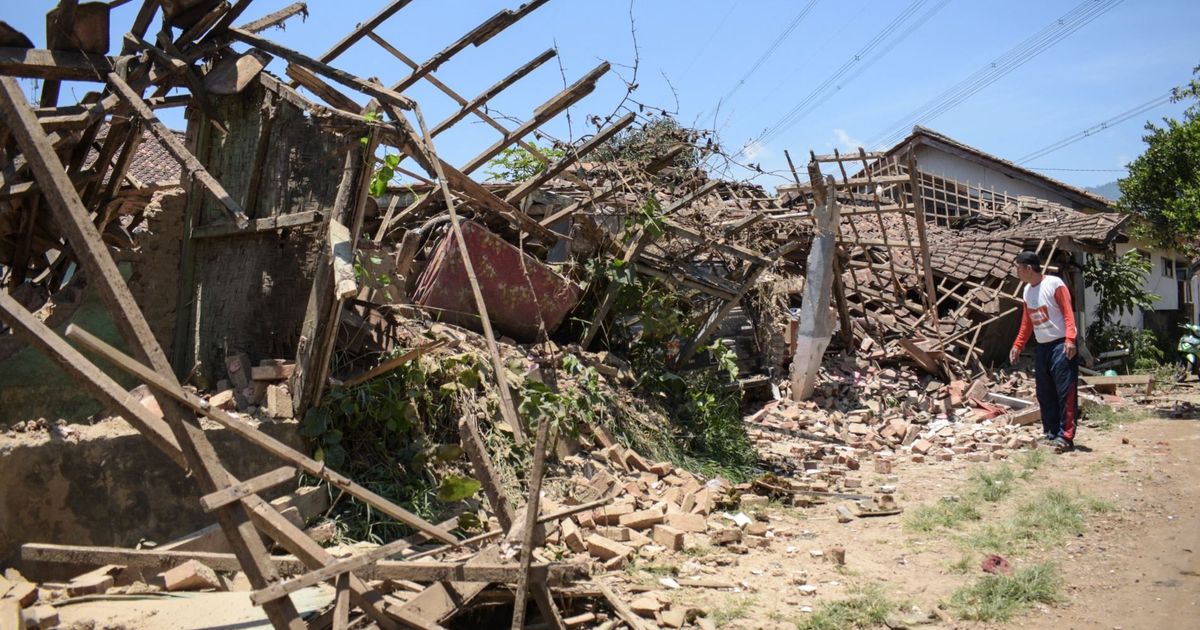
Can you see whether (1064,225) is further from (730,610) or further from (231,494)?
(231,494)

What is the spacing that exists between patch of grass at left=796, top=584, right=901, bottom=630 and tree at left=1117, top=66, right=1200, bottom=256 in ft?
46.4

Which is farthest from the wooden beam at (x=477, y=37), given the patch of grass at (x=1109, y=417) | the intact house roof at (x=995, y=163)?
the intact house roof at (x=995, y=163)

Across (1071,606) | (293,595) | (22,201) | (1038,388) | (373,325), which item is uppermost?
(22,201)

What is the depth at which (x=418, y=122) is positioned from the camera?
621cm

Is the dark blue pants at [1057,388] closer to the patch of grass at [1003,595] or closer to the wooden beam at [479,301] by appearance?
the patch of grass at [1003,595]

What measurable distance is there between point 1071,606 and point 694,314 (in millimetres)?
5265

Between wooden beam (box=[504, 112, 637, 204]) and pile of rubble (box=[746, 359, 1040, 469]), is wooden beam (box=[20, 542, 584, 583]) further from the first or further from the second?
pile of rubble (box=[746, 359, 1040, 469])

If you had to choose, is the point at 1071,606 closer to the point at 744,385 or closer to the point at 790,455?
the point at 790,455

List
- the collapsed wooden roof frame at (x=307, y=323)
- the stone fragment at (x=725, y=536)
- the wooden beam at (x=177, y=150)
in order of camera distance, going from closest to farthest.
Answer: the collapsed wooden roof frame at (x=307, y=323) < the wooden beam at (x=177, y=150) < the stone fragment at (x=725, y=536)

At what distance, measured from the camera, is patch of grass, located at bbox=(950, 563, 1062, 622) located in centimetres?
451

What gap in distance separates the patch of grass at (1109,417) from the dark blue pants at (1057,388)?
5.31 ft

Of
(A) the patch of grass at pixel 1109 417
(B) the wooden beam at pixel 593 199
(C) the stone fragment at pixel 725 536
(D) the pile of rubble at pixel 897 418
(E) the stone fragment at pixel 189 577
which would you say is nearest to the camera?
(E) the stone fragment at pixel 189 577

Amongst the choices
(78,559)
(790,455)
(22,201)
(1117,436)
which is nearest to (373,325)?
(78,559)

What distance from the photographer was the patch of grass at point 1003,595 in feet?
14.8
